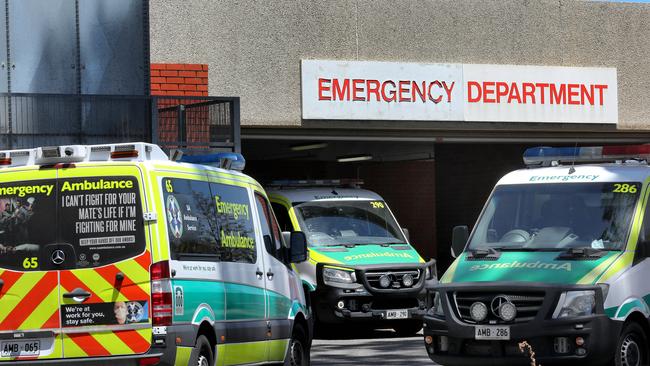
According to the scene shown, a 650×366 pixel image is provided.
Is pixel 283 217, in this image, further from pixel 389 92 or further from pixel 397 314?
pixel 389 92

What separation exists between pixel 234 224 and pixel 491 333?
8.42ft

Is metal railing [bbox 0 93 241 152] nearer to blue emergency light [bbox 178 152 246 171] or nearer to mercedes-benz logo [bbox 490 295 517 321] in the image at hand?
blue emergency light [bbox 178 152 246 171]

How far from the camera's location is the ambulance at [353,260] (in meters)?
18.0

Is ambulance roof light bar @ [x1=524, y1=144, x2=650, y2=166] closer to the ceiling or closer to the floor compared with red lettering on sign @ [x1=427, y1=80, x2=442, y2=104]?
closer to the floor

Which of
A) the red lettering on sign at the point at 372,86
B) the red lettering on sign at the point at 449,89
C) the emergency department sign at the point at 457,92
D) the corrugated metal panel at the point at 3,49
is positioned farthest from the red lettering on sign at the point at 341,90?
the corrugated metal panel at the point at 3,49

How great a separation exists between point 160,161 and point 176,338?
147 cm

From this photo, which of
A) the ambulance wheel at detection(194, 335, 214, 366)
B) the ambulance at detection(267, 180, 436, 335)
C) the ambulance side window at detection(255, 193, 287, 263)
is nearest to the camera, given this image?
the ambulance wheel at detection(194, 335, 214, 366)

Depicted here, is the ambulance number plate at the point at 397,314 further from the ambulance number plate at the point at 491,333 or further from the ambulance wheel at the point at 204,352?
the ambulance wheel at the point at 204,352

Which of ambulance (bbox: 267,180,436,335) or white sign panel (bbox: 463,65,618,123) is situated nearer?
ambulance (bbox: 267,180,436,335)

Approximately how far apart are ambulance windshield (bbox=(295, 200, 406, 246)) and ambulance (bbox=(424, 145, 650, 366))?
19.6 feet

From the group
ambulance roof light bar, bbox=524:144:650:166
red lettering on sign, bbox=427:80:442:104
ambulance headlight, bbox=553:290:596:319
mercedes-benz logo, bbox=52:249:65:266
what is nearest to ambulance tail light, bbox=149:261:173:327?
mercedes-benz logo, bbox=52:249:65:266

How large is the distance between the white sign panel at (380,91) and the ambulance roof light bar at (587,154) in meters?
8.14

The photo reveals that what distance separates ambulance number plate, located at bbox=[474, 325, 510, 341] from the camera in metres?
11.4

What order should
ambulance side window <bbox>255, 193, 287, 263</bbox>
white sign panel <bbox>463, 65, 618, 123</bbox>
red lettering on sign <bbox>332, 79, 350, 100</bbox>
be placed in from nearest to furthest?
ambulance side window <bbox>255, 193, 287, 263</bbox> < red lettering on sign <bbox>332, 79, 350, 100</bbox> < white sign panel <bbox>463, 65, 618, 123</bbox>
